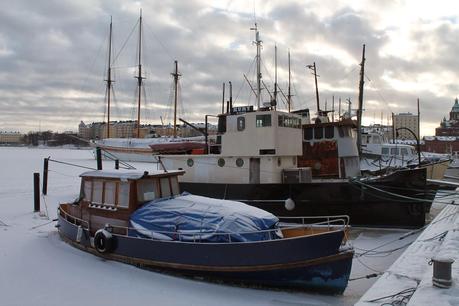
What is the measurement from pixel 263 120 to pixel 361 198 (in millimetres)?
4390

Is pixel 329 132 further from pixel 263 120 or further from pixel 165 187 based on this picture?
pixel 165 187

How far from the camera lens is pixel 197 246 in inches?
344

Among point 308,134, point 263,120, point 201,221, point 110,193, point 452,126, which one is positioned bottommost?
point 201,221

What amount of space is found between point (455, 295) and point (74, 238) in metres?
9.02

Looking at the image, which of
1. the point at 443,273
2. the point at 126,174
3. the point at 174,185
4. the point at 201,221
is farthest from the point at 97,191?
the point at 443,273

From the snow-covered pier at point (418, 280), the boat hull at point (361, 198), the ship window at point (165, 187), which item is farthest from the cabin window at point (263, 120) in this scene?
the snow-covered pier at point (418, 280)

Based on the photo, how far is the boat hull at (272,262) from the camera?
8.16 m

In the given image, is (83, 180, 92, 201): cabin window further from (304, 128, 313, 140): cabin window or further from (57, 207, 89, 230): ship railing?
(304, 128, 313, 140): cabin window

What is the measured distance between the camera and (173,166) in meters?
17.8

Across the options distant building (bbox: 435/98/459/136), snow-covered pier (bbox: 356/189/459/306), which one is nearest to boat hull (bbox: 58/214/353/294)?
snow-covered pier (bbox: 356/189/459/306)

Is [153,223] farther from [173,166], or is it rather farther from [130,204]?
[173,166]

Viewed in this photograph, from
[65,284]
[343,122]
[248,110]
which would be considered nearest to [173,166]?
[248,110]

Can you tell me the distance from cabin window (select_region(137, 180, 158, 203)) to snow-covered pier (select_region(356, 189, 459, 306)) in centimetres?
557

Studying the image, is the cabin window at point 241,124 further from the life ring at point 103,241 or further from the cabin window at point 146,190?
the life ring at point 103,241
